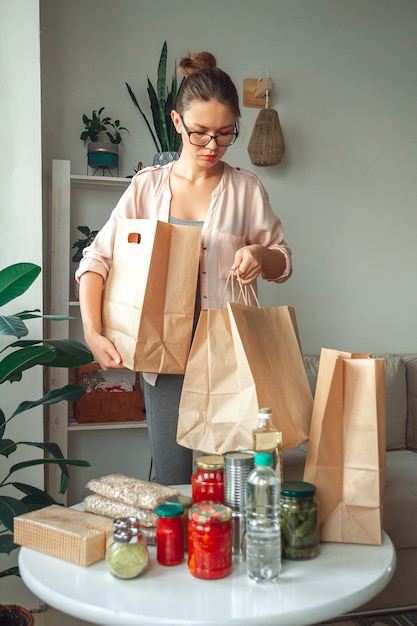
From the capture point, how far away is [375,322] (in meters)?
3.06

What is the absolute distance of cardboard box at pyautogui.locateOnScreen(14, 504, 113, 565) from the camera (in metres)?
1.05

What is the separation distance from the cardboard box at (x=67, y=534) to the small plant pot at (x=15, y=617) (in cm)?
64

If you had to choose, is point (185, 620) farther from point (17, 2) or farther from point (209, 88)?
point (17, 2)

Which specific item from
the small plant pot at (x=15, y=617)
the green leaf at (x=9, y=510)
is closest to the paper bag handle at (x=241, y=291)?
the green leaf at (x=9, y=510)

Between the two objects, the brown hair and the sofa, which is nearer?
the brown hair

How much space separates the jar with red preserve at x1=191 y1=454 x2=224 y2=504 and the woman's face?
2.37 feet

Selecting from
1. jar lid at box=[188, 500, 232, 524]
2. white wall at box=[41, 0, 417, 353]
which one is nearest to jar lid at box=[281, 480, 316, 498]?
jar lid at box=[188, 500, 232, 524]

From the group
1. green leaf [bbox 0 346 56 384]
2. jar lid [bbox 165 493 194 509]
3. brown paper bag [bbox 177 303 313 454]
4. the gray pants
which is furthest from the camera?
green leaf [bbox 0 346 56 384]

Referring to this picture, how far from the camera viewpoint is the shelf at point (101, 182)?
251 cm

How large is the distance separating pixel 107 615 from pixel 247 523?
0.85 feet

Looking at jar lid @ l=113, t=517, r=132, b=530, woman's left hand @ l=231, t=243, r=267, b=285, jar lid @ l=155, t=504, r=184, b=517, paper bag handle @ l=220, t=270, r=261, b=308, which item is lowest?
jar lid @ l=113, t=517, r=132, b=530

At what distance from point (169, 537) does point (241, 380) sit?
0.34 metres

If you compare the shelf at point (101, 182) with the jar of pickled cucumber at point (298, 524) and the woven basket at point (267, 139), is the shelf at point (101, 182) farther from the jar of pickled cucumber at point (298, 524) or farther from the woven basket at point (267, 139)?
the jar of pickled cucumber at point (298, 524)

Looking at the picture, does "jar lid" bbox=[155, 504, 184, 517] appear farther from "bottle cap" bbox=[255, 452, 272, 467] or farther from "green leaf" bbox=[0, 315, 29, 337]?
"green leaf" bbox=[0, 315, 29, 337]
